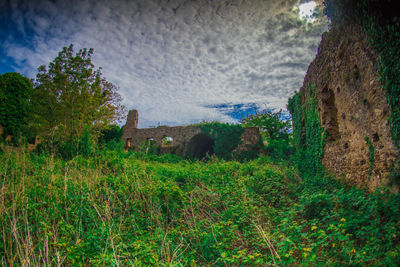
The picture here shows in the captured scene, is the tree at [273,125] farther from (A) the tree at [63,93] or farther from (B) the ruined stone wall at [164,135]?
(A) the tree at [63,93]

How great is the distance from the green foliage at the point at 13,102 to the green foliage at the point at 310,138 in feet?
60.5

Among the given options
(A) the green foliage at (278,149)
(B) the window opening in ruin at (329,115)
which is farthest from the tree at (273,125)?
(B) the window opening in ruin at (329,115)

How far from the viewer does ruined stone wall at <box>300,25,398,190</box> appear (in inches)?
138

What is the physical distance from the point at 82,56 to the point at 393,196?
1181 cm

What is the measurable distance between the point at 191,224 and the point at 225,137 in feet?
39.9

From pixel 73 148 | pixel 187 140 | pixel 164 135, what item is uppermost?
pixel 164 135

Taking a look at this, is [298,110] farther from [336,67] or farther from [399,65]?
[399,65]

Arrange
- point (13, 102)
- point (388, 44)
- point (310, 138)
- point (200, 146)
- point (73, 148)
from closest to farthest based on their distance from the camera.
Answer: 1. point (388, 44)
2. point (310, 138)
3. point (73, 148)
4. point (13, 102)
5. point (200, 146)

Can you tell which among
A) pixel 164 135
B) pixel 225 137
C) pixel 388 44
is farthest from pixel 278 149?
pixel 388 44

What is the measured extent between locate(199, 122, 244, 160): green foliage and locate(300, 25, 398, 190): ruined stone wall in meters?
9.28

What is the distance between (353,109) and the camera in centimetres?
445

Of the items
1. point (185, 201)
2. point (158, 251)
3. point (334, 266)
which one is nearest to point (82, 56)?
point (185, 201)

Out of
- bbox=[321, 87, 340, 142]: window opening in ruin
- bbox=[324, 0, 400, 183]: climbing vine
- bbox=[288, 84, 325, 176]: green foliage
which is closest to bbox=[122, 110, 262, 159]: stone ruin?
bbox=[288, 84, 325, 176]: green foliage

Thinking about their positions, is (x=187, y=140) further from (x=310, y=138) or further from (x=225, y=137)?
(x=310, y=138)
